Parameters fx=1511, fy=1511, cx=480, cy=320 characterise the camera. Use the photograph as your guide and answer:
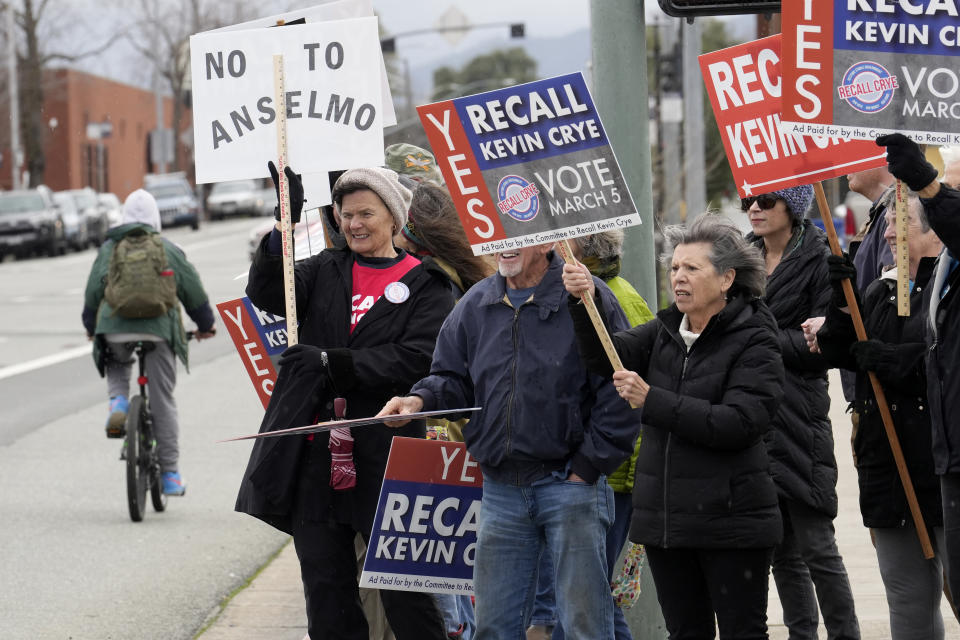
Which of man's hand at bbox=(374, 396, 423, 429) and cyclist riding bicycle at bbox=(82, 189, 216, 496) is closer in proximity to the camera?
man's hand at bbox=(374, 396, 423, 429)

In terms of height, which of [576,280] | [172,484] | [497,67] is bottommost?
[172,484]

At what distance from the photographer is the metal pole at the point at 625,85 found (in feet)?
19.1

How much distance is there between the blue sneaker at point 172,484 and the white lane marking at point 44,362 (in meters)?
7.58

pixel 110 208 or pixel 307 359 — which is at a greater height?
pixel 307 359

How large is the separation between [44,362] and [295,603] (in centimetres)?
1151

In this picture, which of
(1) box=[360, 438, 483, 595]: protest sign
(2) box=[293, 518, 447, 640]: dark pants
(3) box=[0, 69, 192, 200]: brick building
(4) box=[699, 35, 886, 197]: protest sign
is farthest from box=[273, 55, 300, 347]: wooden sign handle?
(3) box=[0, 69, 192, 200]: brick building

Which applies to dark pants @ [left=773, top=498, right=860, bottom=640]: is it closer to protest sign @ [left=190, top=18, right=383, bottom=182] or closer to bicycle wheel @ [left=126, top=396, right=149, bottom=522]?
protest sign @ [left=190, top=18, right=383, bottom=182]

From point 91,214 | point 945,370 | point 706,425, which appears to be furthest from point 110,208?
point 945,370

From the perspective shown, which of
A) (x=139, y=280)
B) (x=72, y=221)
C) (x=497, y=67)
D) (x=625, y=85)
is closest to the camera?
(x=625, y=85)

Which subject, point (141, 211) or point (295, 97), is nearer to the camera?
point (295, 97)

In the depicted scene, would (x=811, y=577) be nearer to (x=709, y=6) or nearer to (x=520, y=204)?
(x=520, y=204)

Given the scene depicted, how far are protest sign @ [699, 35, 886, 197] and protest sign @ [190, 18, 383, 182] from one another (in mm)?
1257

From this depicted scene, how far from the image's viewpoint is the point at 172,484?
9.73 meters

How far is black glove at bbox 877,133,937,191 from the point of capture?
4.22 meters
